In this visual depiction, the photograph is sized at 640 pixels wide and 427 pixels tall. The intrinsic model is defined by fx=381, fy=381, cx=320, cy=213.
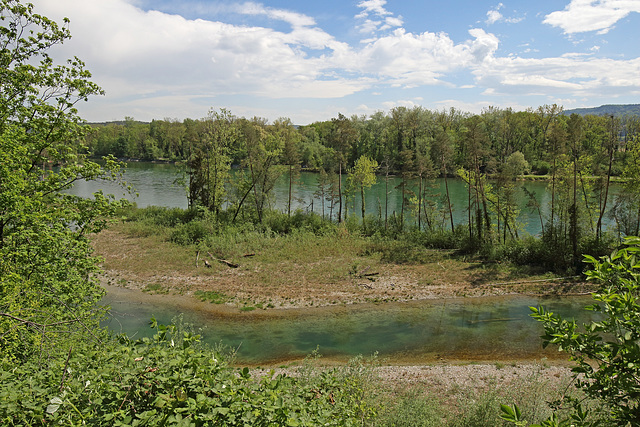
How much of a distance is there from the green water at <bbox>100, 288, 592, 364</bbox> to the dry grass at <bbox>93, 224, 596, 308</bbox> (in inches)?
45.9

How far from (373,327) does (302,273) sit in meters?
7.34

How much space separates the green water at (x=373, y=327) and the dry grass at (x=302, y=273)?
117cm

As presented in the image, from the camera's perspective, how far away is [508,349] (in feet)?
48.2

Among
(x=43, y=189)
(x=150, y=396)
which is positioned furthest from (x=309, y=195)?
(x=150, y=396)

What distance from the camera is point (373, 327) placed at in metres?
16.6

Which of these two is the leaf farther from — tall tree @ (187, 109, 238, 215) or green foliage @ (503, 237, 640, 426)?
tall tree @ (187, 109, 238, 215)

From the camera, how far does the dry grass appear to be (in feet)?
66.4

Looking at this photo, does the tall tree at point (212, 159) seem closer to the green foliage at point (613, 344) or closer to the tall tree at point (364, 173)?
the tall tree at point (364, 173)

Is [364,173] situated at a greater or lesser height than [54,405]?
greater

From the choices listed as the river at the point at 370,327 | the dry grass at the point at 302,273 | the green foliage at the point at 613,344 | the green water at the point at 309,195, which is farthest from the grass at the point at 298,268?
the green foliage at the point at 613,344

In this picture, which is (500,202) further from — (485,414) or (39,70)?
(39,70)

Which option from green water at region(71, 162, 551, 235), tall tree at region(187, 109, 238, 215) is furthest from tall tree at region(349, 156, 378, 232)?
tall tree at region(187, 109, 238, 215)

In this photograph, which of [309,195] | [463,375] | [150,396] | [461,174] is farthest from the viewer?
[309,195]

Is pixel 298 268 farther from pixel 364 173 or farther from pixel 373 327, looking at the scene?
pixel 364 173
